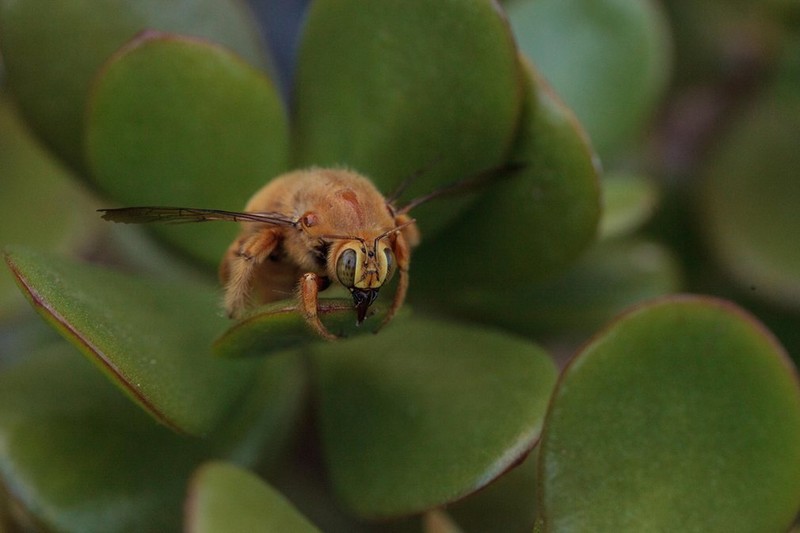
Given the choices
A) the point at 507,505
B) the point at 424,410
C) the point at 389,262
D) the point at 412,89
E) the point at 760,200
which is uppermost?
the point at 412,89

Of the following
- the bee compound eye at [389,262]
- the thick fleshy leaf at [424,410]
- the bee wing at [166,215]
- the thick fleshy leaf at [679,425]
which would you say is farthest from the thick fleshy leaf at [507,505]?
the bee wing at [166,215]

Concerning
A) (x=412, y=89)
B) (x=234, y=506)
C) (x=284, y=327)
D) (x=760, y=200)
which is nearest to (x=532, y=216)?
(x=412, y=89)

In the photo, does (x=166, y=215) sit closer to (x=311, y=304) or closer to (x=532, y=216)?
(x=311, y=304)

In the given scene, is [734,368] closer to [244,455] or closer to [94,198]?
[244,455]

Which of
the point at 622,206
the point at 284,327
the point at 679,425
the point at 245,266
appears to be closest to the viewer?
the point at 284,327

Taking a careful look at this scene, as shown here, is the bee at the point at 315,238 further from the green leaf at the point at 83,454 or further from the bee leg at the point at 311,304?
the green leaf at the point at 83,454

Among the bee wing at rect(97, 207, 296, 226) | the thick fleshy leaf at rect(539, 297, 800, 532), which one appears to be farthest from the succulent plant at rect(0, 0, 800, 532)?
the bee wing at rect(97, 207, 296, 226)
